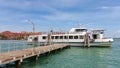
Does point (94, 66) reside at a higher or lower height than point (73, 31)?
lower

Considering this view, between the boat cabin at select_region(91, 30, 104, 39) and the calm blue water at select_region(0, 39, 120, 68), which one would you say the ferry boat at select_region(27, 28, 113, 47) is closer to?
the boat cabin at select_region(91, 30, 104, 39)

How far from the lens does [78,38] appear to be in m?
61.7

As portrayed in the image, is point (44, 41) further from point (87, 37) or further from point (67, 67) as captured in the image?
point (67, 67)

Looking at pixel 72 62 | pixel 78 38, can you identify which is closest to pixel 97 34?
pixel 78 38

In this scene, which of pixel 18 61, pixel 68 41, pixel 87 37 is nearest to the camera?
pixel 18 61

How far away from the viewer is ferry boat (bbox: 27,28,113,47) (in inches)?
2329

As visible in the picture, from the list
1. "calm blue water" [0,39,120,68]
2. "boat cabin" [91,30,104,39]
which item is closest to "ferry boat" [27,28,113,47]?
"boat cabin" [91,30,104,39]

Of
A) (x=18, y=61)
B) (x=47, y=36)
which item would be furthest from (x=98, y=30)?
(x=18, y=61)

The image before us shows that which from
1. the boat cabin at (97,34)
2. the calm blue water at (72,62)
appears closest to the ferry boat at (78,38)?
the boat cabin at (97,34)

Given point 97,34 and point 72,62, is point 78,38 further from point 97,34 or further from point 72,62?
point 72,62

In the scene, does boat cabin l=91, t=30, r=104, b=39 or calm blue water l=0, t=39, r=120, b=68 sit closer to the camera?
calm blue water l=0, t=39, r=120, b=68

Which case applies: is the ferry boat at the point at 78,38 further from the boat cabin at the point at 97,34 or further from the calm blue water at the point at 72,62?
the calm blue water at the point at 72,62

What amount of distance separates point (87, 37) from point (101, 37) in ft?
11.9

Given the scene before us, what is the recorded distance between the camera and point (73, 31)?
211 feet
